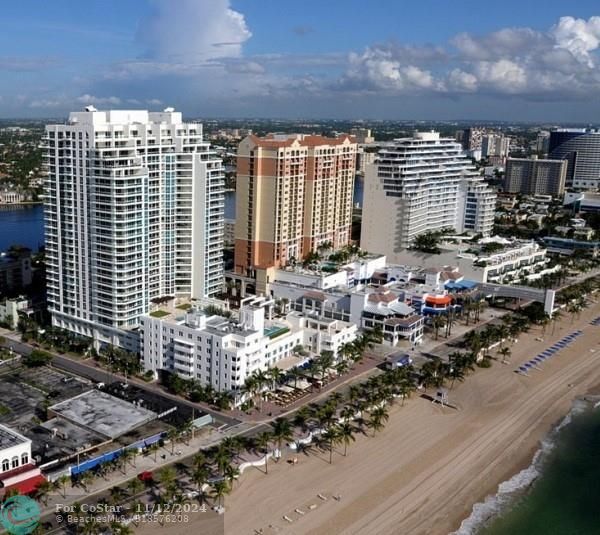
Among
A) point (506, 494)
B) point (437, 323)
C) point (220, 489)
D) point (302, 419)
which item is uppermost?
point (437, 323)

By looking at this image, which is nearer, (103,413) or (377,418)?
(377,418)

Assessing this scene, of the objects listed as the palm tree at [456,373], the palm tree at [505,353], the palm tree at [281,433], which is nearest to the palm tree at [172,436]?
the palm tree at [281,433]

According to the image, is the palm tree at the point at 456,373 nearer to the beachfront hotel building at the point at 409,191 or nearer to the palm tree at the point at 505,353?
the palm tree at the point at 505,353

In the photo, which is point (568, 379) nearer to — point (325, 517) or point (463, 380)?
point (463, 380)

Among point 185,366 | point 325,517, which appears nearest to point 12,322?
point 185,366

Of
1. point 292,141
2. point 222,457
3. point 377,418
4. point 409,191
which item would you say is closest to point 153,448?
point 222,457

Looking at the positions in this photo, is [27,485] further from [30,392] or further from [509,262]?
[509,262]

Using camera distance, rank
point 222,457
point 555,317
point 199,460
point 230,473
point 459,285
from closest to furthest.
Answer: point 230,473 → point 222,457 → point 199,460 → point 555,317 → point 459,285
